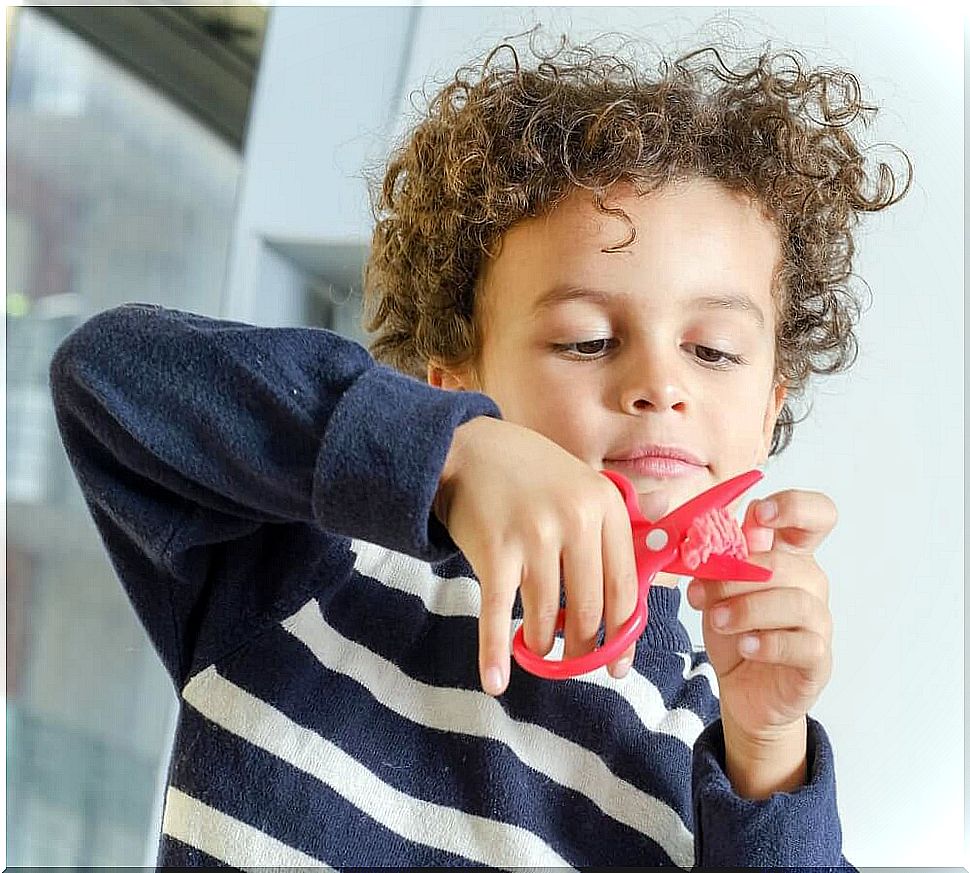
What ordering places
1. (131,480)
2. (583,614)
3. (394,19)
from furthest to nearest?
(394,19)
(131,480)
(583,614)

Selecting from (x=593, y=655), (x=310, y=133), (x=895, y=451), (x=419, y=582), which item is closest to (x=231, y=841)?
(x=419, y=582)

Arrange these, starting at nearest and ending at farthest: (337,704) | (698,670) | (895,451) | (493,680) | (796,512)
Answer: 1. (493,680)
2. (796,512)
3. (337,704)
4. (698,670)
5. (895,451)

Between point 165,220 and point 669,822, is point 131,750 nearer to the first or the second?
point 165,220

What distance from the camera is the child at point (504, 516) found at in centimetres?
51

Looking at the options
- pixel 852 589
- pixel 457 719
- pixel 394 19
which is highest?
pixel 394 19

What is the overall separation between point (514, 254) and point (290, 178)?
0.44 metres

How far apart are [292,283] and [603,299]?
0.57 meters

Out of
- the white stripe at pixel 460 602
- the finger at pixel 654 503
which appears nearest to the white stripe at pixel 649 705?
the white stripe at pixel 460 602

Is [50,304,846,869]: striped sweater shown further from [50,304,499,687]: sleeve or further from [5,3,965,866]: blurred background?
[5,3,965,866]: blurred background

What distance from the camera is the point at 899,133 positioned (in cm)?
100

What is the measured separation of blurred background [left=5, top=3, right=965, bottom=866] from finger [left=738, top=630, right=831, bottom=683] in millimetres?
342

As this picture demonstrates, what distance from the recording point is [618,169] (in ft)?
2.64

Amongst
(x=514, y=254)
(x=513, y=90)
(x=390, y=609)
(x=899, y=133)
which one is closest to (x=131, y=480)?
(x=390, y=609)

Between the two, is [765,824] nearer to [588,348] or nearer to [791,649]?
[791,649]
